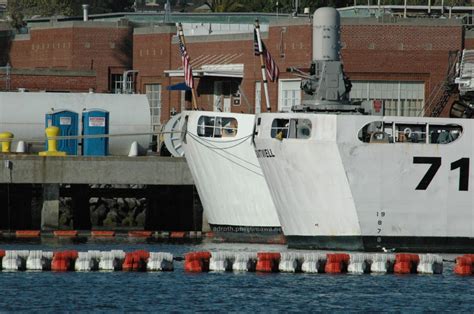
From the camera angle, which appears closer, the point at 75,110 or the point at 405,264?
the point at 405,264

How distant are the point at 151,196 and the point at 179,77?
66.0 ft

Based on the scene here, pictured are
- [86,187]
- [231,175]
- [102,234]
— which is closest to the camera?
[231,175]

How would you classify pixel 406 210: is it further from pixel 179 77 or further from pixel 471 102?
pixel 179 77

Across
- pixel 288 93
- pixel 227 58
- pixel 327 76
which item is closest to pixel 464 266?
pixel 327 76

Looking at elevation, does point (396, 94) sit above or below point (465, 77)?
below

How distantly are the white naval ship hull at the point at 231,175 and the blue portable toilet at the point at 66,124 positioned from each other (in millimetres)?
10154

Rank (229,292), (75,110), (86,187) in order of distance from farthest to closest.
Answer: (75,110)
(86,187)
(229,292)

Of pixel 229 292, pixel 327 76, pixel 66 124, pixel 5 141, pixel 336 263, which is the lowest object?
pixel 229 292

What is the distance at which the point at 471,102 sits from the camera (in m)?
60.8

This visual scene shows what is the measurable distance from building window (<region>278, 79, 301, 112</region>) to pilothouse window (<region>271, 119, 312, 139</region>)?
16.7m

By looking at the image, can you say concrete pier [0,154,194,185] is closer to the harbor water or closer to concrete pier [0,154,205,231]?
concrete pier [0,154,205,231]

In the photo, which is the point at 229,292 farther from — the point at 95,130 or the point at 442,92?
the point at 95,130

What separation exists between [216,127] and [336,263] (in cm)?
1404

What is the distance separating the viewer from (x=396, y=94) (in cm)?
7412
